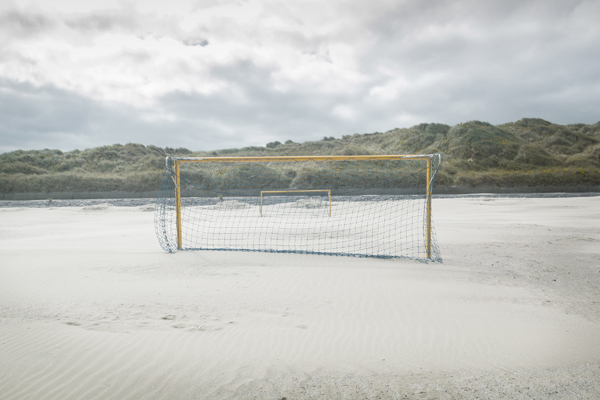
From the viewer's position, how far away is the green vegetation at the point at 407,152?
33.6 m

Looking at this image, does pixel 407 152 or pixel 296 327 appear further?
pixel 407 152

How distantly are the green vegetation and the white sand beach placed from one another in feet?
65.9

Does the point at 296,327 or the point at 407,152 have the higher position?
the point at 407,152

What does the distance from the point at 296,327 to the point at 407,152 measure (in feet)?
186

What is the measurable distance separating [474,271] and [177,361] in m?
4.96

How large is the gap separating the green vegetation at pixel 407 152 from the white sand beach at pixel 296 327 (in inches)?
791

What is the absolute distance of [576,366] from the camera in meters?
2.55

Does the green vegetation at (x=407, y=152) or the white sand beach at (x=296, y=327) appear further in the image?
the green vegetation at (x=407, y=152)

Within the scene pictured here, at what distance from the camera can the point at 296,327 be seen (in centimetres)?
323

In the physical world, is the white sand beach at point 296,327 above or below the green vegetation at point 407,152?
below

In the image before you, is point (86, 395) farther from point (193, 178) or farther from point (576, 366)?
point (193, 178)

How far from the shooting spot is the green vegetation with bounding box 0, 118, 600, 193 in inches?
1324

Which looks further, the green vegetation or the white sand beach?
the green vegetation

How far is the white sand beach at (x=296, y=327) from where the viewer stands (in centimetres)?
230
